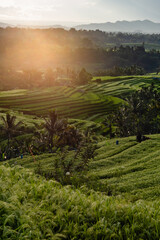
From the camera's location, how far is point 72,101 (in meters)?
104

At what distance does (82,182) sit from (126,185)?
400 cm

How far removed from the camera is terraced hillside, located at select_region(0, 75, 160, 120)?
92.7 meters

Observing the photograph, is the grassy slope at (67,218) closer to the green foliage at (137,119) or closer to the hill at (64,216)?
the hill at (64,216)

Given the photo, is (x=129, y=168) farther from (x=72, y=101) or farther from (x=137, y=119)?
(x=72, y=101)

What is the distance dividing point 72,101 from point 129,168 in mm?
81858

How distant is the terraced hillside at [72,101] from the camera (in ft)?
304

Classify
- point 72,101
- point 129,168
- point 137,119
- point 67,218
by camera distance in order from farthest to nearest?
point 72,101, point 137,119, point 129,168, point 67,218

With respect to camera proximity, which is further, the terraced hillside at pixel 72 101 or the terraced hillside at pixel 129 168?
the terraced hillside at pixel 72 101

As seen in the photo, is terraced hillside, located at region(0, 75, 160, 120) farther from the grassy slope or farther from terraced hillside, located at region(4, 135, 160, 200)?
the grassy slope

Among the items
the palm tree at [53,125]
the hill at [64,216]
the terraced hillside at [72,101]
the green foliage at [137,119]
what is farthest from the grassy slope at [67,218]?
the terraced hillside at [72,101]

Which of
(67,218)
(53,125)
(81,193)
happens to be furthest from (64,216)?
(53,125)

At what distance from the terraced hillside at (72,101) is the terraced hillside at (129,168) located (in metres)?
49.7

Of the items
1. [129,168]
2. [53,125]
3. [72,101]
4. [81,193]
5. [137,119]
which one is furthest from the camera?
[72,101]

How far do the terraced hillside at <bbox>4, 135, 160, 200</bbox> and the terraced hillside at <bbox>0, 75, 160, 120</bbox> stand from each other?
49.7m
